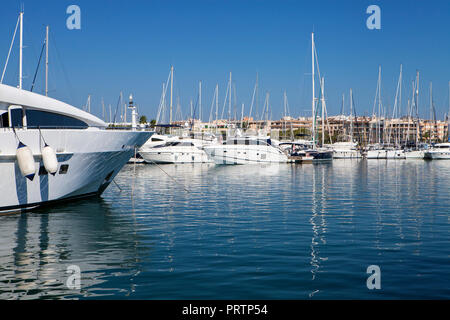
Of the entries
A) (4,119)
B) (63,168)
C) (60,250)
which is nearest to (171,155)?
(63,168)

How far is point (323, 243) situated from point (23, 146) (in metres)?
9.58

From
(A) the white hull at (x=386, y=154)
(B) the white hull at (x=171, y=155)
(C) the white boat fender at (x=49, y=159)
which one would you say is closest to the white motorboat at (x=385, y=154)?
(A) the white hull at (x=386, y=154)

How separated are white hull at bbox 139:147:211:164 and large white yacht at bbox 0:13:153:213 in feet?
130

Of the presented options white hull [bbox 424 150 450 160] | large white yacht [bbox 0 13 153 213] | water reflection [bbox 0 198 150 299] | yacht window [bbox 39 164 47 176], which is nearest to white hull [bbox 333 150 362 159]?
white hull [bbox 424 150 450 160]

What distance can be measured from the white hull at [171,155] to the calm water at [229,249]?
3872 centimetres

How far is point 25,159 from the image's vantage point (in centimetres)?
1492

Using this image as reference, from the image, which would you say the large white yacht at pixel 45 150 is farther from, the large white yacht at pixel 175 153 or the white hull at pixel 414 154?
the white hull at pixel 414 154

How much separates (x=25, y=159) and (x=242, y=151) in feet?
135

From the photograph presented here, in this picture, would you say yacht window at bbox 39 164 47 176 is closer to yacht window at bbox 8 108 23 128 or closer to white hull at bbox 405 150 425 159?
yacht window at bbox 8 108 23 128

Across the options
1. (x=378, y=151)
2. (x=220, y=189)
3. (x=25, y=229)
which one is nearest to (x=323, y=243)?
(x=25, y=229)

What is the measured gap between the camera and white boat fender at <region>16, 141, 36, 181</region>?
48.9ft

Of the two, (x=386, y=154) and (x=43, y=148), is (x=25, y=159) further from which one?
(x=386, y=154)

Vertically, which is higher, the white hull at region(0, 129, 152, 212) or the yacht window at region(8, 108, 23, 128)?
the yacht window at region(8, 108, 23, 128)

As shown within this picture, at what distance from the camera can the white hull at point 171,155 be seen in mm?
60156
